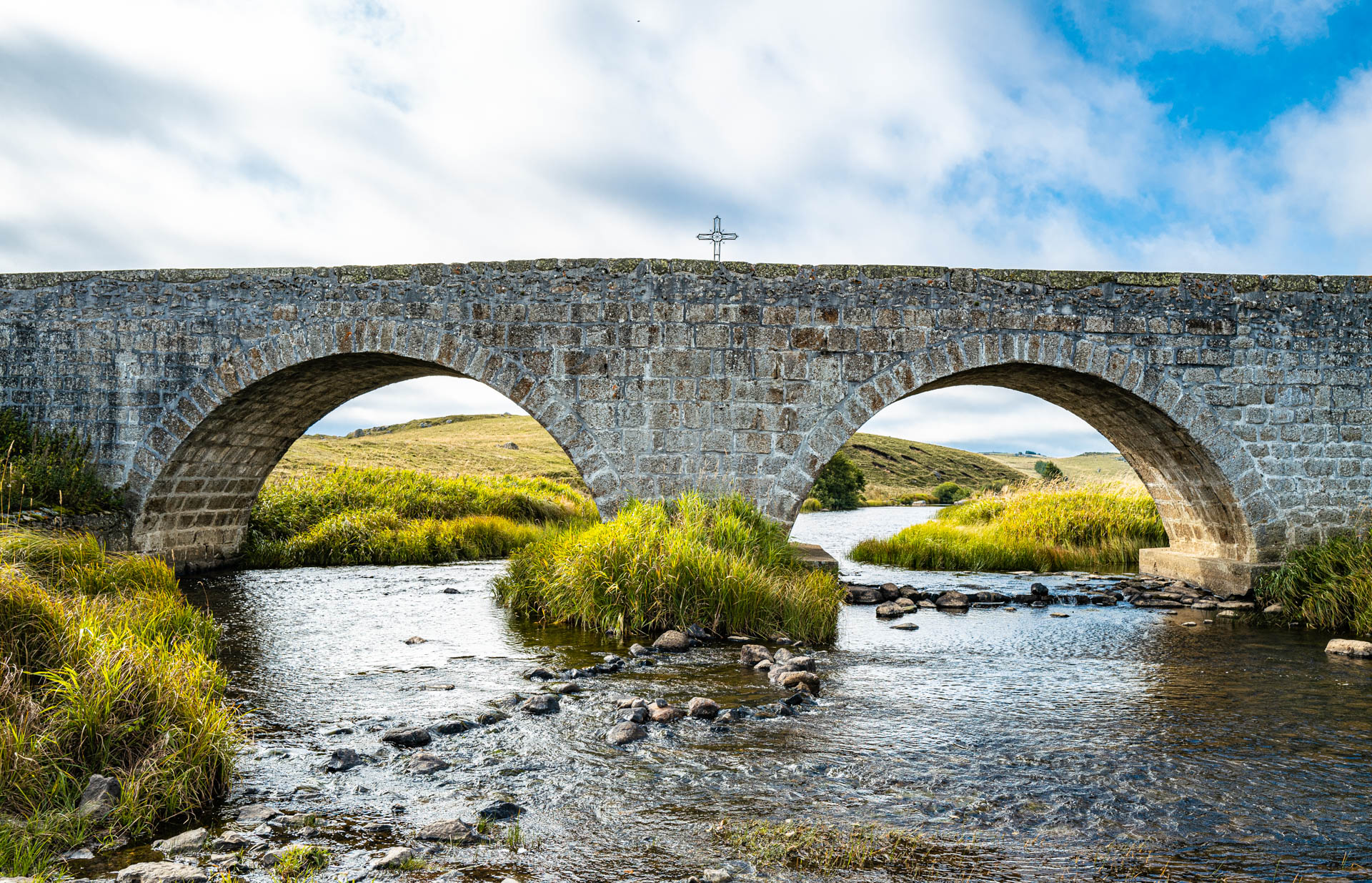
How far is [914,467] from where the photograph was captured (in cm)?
6819

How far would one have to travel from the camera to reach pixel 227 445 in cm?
1147

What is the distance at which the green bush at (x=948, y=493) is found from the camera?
50.7 meters

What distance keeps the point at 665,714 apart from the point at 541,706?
2.83ft

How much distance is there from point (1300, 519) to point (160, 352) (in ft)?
45.4

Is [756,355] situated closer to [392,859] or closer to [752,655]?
[752,655]

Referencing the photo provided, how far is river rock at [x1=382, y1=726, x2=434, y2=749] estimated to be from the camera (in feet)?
16.1

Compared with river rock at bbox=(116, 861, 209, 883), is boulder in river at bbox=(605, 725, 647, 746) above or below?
above

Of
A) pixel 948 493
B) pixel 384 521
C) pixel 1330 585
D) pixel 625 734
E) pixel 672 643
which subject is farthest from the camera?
pixel 948 493

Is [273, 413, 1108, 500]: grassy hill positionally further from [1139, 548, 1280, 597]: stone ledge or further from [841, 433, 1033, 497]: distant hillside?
[1139, 548, 1280, 597]: stone ledge

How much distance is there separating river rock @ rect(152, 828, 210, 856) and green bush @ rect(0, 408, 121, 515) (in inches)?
288

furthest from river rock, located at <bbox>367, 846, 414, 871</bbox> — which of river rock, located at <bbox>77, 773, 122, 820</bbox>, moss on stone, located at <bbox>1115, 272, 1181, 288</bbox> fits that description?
moss on stone, located at <bbox>1115, 272, 1181, 288</bbox>

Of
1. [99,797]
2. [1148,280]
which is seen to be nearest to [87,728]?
[99,797]

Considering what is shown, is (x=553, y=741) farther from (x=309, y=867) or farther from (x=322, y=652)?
(x=322, y=652)

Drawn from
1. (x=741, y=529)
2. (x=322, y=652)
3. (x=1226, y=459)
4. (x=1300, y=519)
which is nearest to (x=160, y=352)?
(x=322, y=652)
